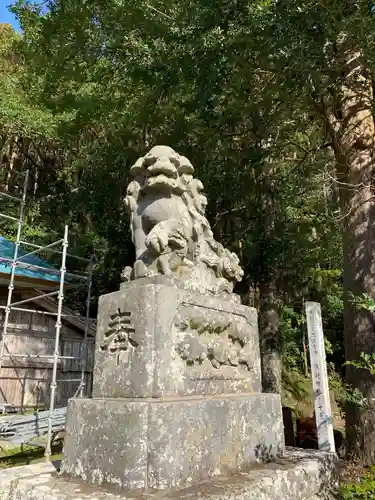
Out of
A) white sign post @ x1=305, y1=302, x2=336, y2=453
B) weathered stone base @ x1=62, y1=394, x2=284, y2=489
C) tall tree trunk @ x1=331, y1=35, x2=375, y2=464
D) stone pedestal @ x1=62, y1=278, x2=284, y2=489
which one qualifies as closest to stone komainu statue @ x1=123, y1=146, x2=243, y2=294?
stone pedestal @ x1=62, y1=278, x2=284, y2=489

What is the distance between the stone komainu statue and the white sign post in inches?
51.4

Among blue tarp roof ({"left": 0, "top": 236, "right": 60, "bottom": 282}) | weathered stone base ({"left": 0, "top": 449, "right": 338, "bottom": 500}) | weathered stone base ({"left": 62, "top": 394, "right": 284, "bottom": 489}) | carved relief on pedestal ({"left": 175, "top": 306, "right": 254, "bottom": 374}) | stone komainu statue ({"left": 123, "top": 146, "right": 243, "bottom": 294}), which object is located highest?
blue tarp roof ({"left": 0, "top": 236, "right": 60, "bottom": 282})

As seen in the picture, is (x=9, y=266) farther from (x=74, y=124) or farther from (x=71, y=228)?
(x=74, y=124)

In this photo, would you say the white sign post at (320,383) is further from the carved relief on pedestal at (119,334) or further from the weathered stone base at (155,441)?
the carved relief on pedestal at (119,334)

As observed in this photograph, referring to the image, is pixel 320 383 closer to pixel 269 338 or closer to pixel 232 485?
pixel 232 485

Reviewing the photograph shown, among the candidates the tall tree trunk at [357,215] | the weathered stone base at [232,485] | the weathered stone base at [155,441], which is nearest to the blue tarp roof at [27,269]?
the tall tree trunk at [357,215]

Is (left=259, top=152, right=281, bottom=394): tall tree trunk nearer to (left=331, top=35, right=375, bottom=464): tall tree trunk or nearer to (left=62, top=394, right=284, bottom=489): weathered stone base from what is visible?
(left=331, top=35, right=375, bottom=464): tall tree trunk

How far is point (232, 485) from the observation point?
259 cm

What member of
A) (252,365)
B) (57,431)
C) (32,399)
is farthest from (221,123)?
(32,399)

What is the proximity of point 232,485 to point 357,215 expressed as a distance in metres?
4.69

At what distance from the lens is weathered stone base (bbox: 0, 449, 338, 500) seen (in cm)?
239

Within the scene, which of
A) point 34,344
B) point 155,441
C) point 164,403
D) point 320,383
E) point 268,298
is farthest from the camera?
point 34,344

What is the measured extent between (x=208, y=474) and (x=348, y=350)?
384 cm

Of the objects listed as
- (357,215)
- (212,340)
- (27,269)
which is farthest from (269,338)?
(212,340)
